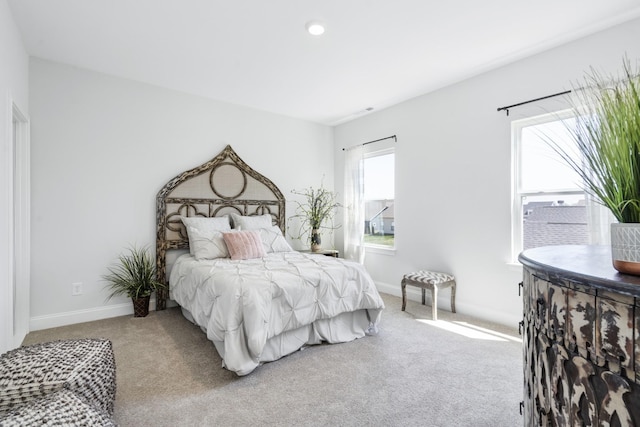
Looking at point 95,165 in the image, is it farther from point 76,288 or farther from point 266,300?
point 266,300

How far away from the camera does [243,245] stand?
3533 millimetres

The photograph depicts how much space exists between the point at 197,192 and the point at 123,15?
6.71 feet

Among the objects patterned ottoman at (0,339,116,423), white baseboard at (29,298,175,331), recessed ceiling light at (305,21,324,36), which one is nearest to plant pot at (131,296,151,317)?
white baseboard at (29,298,175,331)

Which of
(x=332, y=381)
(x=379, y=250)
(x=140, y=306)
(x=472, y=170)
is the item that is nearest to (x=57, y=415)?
(x=332, y=381)

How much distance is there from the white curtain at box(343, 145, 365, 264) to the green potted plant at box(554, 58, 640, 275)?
4001 millimetres

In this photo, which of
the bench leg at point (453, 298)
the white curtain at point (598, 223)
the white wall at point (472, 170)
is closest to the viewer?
the white curtain at point (598, 223)

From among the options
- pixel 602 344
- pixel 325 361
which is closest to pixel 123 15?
pixel 325 361

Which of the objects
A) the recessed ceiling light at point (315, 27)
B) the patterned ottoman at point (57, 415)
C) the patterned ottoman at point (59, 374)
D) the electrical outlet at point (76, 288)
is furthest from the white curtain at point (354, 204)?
the patterned ottoman at point (57, 415)

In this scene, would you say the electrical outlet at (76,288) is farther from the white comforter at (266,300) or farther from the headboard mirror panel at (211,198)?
the white comforter at (266,300)

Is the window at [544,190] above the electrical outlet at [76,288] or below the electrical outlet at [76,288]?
above

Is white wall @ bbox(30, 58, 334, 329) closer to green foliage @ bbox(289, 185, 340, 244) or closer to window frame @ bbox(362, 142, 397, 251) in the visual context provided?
green foliage @ bbox(289, 185, 340, 244)

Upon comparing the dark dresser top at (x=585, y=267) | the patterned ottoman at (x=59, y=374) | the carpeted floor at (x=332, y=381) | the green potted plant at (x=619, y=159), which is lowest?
the carpeted floor at (x=332, y=381)

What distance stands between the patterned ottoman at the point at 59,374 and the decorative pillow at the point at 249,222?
2.33 meters

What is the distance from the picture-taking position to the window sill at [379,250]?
14.9 ft
